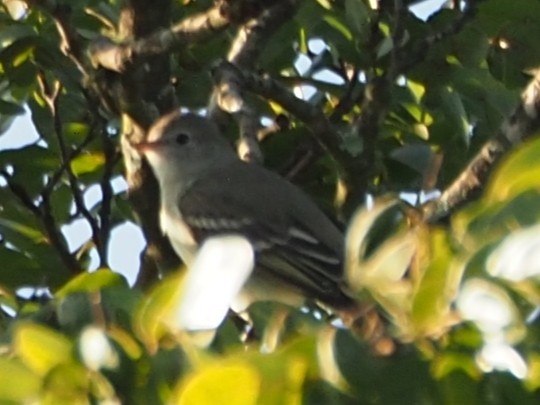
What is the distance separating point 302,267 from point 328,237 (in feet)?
0.59

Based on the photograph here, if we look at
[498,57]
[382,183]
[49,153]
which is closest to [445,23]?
[498,57]

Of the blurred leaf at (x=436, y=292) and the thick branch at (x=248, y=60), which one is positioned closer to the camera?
the blurred leaf at (x=436, y=292)

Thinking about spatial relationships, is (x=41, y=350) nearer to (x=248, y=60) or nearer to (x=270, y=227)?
(x=248, y=60)

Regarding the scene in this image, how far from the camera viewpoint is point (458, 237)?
1486mm

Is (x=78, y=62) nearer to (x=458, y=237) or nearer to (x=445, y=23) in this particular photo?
(x=445, y=23)

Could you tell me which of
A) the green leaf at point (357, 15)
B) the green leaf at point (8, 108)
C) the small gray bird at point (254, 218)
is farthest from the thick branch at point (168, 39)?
the small gray bird at point (254, 218)

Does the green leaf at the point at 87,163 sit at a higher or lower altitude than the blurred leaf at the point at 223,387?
lower

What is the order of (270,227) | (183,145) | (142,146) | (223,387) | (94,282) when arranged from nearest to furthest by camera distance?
(223,387) → (94,282) → (142,146) → (270,227) → (183,145)

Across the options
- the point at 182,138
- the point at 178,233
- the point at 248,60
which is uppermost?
the point at 248,60

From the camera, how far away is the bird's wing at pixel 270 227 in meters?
4.34

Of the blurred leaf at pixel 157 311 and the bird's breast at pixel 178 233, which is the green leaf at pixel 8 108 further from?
the blurred leaf at pixel 157 311

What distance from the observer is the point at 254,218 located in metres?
4.77

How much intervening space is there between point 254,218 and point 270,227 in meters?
0.10

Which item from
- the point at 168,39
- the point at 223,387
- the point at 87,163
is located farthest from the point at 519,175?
the point at 87,163
